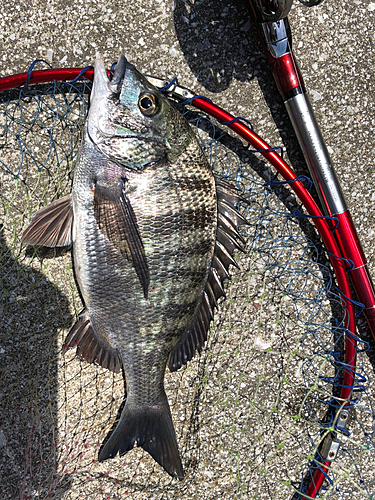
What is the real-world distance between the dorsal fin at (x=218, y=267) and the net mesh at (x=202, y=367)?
0.78 feet

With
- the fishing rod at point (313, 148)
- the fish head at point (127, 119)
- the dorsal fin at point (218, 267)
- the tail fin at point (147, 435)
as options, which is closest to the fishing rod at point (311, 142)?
the fishing rod at point (313, 148)

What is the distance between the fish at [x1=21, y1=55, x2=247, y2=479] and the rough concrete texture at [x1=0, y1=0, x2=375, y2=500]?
0.25m

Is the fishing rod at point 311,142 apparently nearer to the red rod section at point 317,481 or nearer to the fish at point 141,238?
the fish at point 141,238

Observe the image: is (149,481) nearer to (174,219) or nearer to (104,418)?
(104,418)

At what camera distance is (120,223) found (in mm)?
1353

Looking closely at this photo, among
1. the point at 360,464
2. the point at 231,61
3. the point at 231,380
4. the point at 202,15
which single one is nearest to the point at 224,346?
the point at 231,380

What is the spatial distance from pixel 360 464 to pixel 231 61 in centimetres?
217

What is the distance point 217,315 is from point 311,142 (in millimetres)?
932

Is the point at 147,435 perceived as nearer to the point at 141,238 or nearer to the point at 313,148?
the point at 141,238

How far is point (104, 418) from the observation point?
175cm

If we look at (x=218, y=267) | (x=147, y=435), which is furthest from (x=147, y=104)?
(x=147, y=435)

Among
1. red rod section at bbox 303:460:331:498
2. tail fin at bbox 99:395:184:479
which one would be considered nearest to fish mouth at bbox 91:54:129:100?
tail fin at bbox 99:395:184:479

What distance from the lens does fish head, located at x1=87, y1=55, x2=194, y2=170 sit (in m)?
1.30

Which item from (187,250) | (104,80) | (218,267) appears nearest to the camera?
(104,80)
